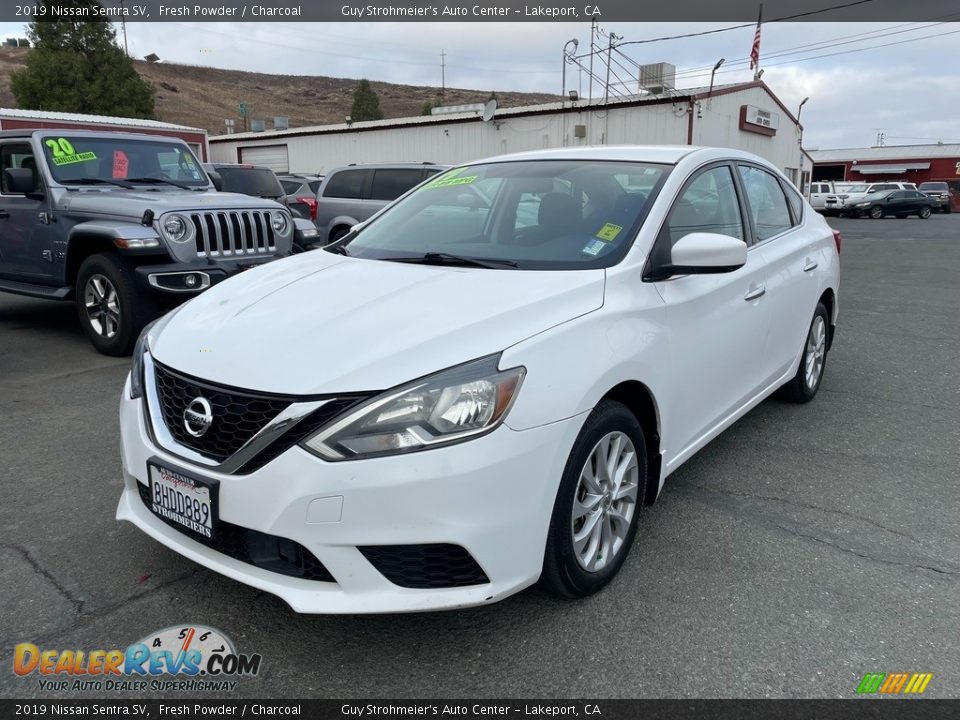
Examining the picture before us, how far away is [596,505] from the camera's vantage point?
8.88 ft

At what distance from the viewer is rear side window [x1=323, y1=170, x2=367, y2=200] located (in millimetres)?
12070

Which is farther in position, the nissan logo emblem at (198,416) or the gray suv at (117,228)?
the gray suv at (117,228)

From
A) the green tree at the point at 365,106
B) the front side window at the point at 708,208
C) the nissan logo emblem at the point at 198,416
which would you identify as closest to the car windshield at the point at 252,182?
the front side window at the point at 708,208

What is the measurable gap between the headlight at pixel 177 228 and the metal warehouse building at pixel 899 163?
64469 millimetres

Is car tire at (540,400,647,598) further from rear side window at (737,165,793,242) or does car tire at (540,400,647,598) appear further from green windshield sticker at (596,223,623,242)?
rear side window at (737,165,793,242)

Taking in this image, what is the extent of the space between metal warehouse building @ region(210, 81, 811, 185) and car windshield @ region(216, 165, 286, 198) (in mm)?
11215

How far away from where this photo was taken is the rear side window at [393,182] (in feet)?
38.0

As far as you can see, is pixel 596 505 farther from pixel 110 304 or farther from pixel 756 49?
pixel 756 49

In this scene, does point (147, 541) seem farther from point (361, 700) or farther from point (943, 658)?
point (943, 658)

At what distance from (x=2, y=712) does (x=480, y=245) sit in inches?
96.6

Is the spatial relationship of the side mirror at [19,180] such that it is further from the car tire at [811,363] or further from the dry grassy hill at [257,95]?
the dry grassy hill at [257,95]

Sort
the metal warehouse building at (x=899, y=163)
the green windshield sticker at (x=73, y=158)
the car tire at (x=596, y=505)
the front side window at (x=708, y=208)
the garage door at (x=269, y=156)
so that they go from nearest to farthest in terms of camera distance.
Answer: the car tire at (x=596, y=505), the front side window at (x=708, y=208), the green windshield sticker at (x=73, y=158), the garage door at (x=269, y=156), the metal warehouse building at (x=899, y=163)

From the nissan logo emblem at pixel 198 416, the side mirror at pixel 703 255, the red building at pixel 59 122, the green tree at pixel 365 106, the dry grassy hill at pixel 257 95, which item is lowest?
the nissan logo emblem at pixel 198 416

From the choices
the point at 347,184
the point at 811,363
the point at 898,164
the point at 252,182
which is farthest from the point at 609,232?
the point at 898,164
